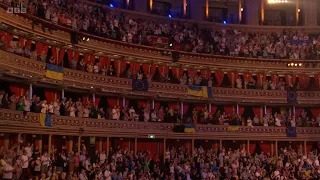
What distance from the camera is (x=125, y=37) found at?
3238 cm

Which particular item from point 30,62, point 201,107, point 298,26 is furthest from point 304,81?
point 30,62

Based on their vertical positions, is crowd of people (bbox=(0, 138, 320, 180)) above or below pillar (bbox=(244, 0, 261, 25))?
below

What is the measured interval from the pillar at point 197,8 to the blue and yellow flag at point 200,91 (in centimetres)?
769

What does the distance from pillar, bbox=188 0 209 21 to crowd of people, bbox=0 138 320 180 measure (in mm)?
11886

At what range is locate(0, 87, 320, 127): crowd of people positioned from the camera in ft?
80.4

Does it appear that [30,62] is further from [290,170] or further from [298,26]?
[298,26]

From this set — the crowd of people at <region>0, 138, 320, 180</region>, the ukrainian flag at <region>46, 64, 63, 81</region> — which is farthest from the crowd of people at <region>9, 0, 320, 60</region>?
the crowd of people at <region>0, 138, 320, 180</region>

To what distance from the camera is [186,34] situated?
36.6 m

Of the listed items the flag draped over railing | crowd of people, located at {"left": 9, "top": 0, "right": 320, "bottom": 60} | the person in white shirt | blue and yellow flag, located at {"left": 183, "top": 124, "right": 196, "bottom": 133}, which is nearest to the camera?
the person in white shirt

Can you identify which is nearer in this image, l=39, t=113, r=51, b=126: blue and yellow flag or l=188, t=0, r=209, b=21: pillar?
l=39, t=113, r=51, b=126: blue and yellow flag

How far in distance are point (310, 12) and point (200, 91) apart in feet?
47.4

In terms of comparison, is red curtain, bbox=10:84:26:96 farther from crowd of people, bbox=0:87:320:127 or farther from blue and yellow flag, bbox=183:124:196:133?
blue and yellow flag, bbox=183:124:196:133

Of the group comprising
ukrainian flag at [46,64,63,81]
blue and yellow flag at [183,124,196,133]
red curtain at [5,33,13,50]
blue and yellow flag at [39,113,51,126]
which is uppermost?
red curtain at [5,33,13,50]

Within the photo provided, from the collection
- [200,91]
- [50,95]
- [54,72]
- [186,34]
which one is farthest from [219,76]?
[54,72]
